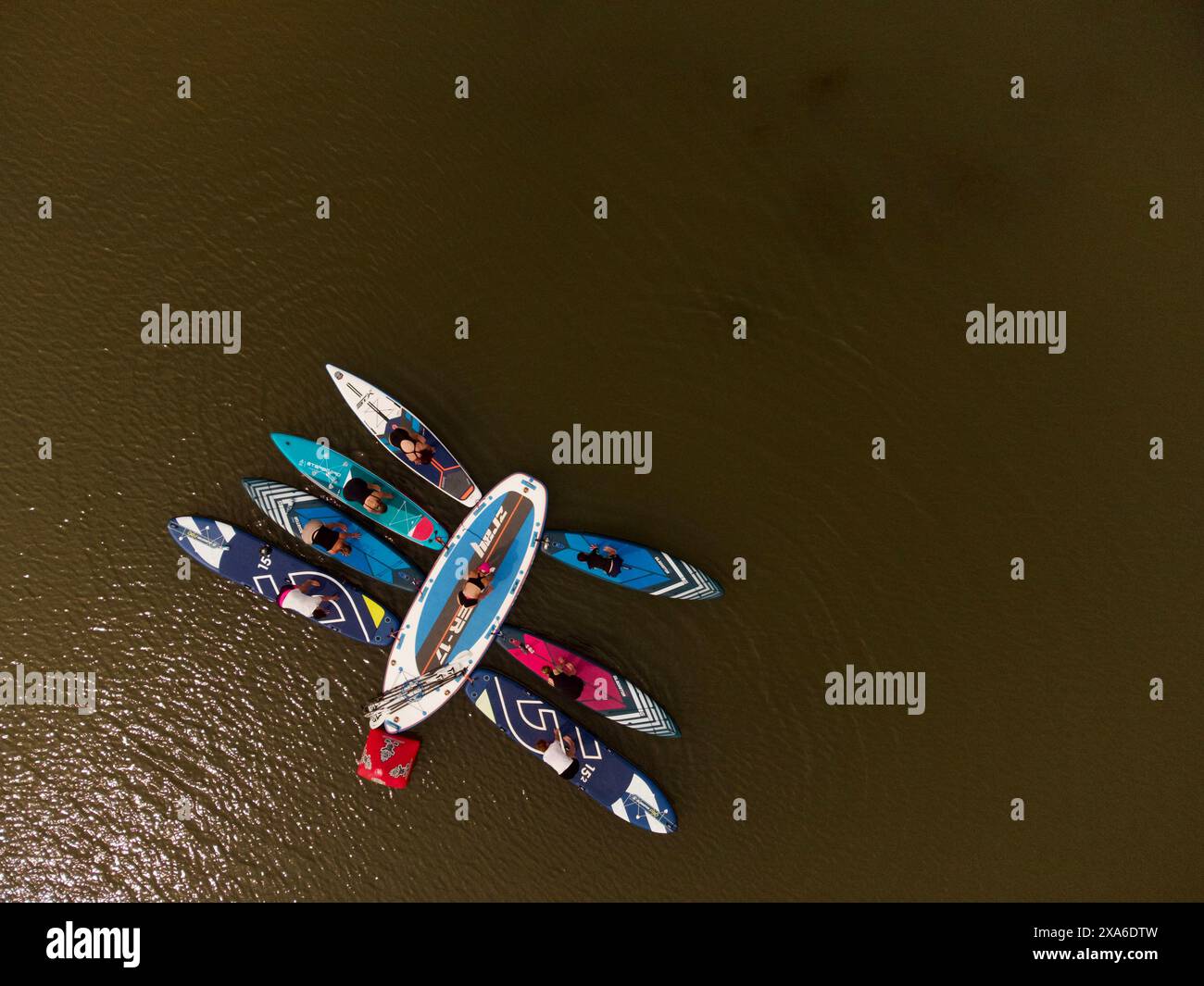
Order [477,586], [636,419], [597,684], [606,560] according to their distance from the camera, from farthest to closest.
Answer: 1. [636,419]
2. [597,684]
3. [606,560]
4. [477,586]

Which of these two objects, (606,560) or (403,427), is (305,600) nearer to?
(403,427)

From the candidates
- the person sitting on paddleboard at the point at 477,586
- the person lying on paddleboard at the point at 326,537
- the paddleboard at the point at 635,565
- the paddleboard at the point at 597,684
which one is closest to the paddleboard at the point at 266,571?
the person lying on paddleboard at the point at 326,537

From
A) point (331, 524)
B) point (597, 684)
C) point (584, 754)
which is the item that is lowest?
point (584, 754)

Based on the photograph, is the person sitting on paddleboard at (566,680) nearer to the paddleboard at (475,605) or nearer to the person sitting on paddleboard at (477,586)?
the paddleboard at (475,605)

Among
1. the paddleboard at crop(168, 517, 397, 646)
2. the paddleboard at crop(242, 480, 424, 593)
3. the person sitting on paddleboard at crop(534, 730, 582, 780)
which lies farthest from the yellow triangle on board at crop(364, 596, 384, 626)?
the person sitting on paddleboard at crop(534, 730, 582, 780)

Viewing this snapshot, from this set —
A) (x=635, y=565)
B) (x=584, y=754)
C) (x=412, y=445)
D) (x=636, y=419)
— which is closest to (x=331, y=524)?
(x=412, y=445)

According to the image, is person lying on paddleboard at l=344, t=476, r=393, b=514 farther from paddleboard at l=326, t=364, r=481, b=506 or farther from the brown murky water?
paddleboard at l=326, t=364, r=481, b=506
